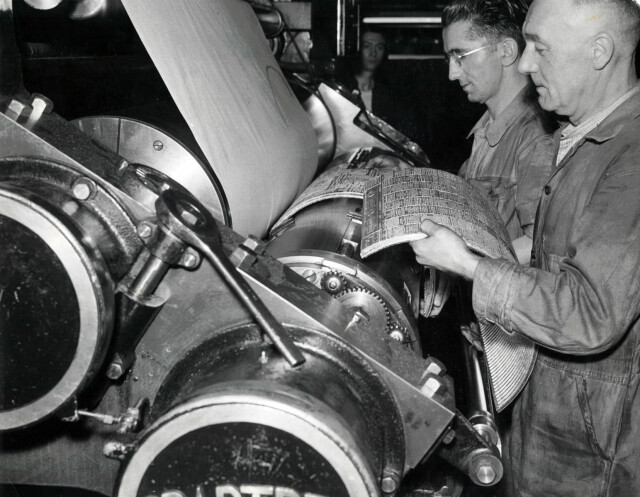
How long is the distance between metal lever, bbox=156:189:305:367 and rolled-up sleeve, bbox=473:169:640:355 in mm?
489

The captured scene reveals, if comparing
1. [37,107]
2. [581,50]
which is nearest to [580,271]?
[581,50]

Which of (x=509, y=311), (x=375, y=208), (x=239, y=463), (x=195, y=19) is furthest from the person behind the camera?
(x=195, y=19)

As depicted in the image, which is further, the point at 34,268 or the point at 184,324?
the point at 184,324

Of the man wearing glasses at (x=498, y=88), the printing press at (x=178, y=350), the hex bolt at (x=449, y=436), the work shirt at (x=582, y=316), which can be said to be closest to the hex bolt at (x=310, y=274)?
the printing press at (x=178, y=350)

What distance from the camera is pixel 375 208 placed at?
1.34 metres

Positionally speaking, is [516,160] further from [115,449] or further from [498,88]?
[115,449]

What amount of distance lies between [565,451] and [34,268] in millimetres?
1153

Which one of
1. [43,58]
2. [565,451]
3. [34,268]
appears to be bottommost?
[565,451]

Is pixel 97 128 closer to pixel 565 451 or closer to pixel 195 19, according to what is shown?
pixel 195 19

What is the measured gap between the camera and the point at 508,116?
7.44 ft

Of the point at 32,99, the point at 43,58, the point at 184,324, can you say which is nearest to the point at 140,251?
the point at 184,324

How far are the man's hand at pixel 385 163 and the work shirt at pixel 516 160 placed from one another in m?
0.26

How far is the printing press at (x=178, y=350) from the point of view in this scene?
0.80 meters

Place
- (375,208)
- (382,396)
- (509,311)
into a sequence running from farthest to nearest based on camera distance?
(375,208), (509,311), (382,396)
